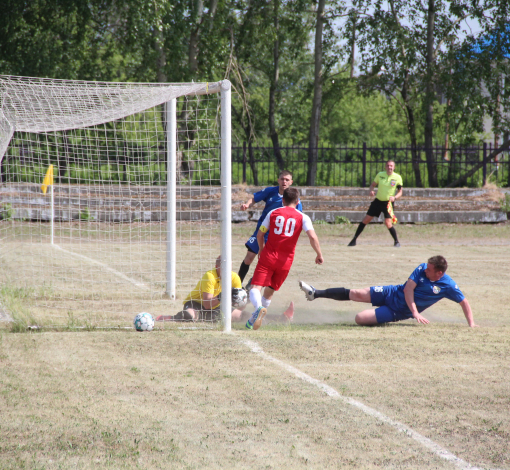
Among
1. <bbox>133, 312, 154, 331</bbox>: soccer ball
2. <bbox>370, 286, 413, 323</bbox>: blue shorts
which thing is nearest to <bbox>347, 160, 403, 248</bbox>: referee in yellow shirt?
<bbox>370, 286, 413, 323</bbox>: blue shorts

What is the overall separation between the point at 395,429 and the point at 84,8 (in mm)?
19312

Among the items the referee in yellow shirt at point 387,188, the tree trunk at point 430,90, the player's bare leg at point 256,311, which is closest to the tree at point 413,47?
the tree trunk at point 430,90

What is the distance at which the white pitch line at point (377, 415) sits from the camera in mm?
3395

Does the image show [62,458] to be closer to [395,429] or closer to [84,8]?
[395,429]

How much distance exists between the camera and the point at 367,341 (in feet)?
19.8

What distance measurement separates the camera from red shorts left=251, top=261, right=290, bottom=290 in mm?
7055

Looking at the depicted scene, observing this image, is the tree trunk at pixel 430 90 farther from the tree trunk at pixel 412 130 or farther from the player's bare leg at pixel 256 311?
the player's bare leg at pixel 256 311

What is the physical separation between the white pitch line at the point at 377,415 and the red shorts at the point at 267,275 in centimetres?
146

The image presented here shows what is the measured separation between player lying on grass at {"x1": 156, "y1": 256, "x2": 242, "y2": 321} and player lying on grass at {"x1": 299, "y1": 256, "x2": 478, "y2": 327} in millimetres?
1234

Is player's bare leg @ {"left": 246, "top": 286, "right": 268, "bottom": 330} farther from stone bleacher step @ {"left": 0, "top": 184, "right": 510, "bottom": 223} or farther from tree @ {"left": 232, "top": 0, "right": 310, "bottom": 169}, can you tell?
tree @ {"left": 232, "top": 0, "right": 310, "bottom": 169}

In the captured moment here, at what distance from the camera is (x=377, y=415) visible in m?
4.02

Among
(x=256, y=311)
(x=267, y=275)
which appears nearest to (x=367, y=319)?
(x=267, y=275)

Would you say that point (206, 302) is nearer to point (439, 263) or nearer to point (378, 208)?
point (439, 263)

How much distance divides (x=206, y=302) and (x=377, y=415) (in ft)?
10.8
